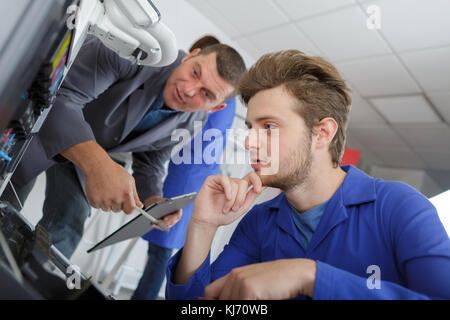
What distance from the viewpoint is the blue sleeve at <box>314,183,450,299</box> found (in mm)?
339

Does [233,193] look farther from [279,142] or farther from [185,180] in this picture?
[185,180]

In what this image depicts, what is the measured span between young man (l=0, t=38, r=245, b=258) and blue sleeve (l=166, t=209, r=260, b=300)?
→ 21 centimetres

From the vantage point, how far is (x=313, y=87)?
791 mm

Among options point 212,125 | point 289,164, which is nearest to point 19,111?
point 289,164

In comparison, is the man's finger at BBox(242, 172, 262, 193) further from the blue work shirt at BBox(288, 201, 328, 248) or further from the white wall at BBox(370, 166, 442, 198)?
the white wall at BBox(370, 166, 442, 198)

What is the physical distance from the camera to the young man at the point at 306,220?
1.14 ft

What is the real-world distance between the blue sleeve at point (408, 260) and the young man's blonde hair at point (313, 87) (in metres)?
0.25

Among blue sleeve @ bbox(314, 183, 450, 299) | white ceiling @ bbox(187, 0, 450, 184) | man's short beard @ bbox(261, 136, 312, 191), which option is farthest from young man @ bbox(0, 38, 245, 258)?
white ceiling @ bbox(187, 0, 450, 184)

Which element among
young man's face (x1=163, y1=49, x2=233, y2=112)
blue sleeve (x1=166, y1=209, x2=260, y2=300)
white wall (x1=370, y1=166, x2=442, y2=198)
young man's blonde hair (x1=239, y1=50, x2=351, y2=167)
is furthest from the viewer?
white wall (x1=370, y1=166, x2=442, y2=198)

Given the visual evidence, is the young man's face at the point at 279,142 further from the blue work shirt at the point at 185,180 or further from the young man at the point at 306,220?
the blue work shirt at the point at 185,180

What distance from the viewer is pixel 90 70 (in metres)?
0.84

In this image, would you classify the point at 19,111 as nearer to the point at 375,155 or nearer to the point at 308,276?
the point at 308,276

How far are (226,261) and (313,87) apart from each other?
19.5 inches

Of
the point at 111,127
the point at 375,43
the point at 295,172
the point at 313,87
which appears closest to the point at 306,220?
the point at 295,172
